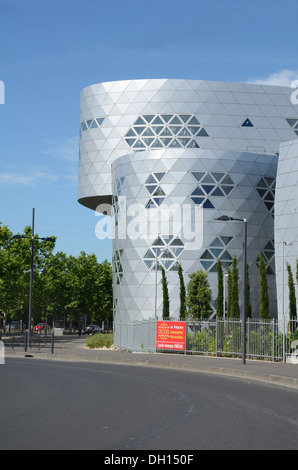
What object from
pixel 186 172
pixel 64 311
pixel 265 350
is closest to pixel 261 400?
pixel 265 350

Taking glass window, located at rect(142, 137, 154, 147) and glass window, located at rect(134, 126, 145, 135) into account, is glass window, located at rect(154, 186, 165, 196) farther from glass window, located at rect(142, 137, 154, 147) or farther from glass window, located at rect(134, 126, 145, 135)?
glass window, located at rect(134, 126, 145, 135)

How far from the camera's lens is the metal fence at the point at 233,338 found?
99.3 feet

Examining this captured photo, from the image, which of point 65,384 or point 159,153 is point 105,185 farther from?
point 65,384

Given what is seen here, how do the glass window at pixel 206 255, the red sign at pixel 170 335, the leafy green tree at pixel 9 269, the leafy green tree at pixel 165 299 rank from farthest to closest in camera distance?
the glass window at pixel 206 255
the leafy green tree at pixel 9 269
the leafy green tree at pixel 165 299
the red sign at pixel 170 335

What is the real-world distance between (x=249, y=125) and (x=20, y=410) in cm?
6014

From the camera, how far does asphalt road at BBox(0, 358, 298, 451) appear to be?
28.8ft

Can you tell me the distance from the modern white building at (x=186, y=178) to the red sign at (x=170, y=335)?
18.9m

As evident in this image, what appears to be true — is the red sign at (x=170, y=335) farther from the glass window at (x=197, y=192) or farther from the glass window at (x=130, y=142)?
the glass window at (x=130, y=142)

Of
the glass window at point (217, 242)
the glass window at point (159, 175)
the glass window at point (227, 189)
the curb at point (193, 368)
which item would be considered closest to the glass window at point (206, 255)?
the glass window at point (217, 242)

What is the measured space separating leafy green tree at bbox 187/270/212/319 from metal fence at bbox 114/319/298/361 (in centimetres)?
1212

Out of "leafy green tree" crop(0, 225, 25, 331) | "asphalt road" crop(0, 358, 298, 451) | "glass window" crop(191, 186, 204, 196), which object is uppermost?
"glass window" crop(191, 186, 204, 196)

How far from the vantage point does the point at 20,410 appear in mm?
12242

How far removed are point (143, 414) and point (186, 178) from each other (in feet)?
158

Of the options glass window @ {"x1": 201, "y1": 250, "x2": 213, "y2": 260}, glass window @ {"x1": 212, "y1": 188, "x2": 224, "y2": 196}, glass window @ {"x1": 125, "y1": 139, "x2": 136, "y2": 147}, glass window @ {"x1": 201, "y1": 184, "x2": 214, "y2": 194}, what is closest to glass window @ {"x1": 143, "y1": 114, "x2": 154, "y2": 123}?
glass window @ {"x1": 125, "y1": 139, "x2": 136, "y2": 147}
